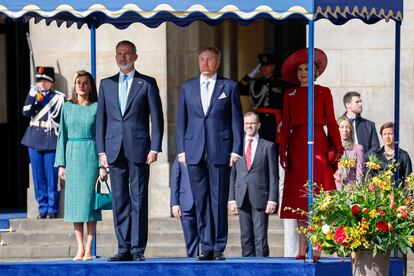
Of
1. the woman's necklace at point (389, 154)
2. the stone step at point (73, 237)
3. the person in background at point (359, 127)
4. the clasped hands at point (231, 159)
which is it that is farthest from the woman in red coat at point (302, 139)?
the stone step at point (73, 237)

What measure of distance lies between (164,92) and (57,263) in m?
5.74

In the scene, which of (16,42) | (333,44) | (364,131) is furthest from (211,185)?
(16,42)

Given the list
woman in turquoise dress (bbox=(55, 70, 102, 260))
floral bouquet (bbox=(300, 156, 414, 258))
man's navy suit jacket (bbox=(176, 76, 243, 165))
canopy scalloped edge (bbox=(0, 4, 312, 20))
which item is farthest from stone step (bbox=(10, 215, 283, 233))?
canopy scalloped edge (bbox=(0, 4, 312, 20))

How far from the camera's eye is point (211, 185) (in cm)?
1560

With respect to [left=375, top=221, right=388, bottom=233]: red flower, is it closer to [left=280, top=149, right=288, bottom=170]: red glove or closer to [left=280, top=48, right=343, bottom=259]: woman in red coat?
[left=280, top=48, right=343, bottom=259]: woman in red coat

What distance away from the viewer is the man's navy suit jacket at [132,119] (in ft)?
51.3

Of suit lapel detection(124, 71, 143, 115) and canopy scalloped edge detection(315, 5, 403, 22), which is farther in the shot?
suit lapel detection(124, 71, 143, 115)

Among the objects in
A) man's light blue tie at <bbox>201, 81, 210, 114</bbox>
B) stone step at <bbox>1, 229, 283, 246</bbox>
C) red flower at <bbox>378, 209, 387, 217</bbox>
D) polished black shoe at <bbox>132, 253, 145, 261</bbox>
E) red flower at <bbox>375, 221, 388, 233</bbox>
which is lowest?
stone step at <bbox>1, 229, 283, 246</bbox>

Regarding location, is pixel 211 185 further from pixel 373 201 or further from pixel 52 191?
pixel 52 191

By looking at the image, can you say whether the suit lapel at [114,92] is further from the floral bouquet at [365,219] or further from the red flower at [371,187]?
the red flower at [371,187]

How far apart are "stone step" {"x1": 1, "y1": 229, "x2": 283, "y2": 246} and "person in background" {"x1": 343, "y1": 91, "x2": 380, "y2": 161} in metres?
1.77

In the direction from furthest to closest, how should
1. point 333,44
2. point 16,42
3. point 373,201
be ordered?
point 16,42
point 333,44
point 373,201

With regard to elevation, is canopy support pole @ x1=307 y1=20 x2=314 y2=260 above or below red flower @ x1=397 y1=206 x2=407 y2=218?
above

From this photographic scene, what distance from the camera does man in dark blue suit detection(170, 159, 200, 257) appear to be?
671 inches
